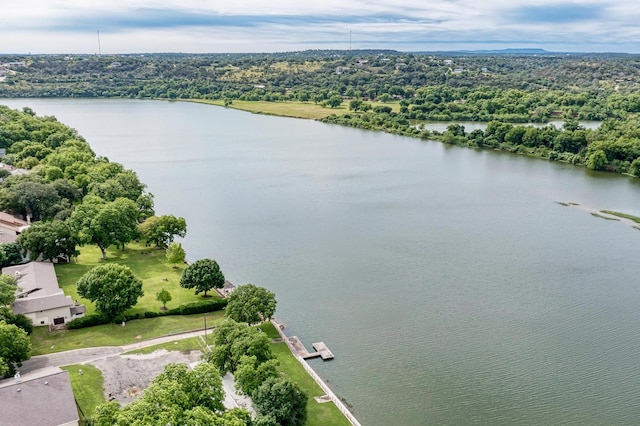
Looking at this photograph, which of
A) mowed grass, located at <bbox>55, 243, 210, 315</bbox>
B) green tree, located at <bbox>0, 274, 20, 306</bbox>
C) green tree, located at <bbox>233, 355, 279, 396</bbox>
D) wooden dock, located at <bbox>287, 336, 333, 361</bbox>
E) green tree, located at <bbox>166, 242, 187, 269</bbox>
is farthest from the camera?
green tree, located at <bbox>166, 242, 187, 269</bbox>

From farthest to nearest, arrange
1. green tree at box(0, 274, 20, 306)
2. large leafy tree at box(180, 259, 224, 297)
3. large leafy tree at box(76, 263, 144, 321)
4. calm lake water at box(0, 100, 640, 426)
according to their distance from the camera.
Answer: large leafy tree at box(180, 259, 224, 297), large leafy tree at box(76, 263, 144, 321), green tree at box(0, 274, 20, 306), calm lake water at box(0, 100, 640, 426)

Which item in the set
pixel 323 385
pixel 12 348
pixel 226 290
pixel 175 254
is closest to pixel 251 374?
pixel 323 385

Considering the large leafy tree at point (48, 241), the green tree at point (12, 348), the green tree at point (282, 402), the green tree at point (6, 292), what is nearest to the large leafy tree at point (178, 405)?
the green tree at point (282, 402)

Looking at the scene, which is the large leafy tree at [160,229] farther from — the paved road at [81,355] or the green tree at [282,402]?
the green tree at [282,402]

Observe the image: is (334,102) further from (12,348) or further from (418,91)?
(12,348)

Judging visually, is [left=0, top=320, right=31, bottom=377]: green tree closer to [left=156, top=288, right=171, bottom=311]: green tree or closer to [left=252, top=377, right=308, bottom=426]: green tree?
[left=156, top=288, right=171, bottom=311]: green tree

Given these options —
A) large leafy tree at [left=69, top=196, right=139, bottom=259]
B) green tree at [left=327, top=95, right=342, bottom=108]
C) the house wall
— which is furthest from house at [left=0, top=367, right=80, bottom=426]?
green tree at [left=327, top=95, right=342, bottom=108]
